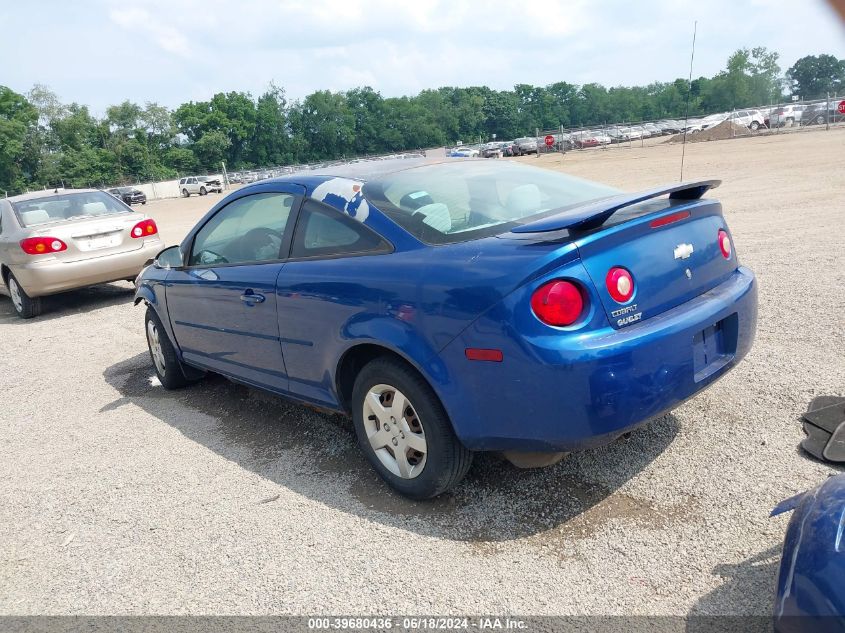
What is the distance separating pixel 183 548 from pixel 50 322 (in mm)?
6626

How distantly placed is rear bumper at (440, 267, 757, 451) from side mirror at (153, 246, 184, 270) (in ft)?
8.89

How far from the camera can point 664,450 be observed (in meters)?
3.46

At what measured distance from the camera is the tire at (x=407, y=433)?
2980mm

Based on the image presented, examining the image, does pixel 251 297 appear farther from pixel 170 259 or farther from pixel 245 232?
pixel 170 259

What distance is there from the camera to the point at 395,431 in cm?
321

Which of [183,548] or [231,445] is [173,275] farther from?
[183,548]

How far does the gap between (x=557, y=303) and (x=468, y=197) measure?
3.34 feet

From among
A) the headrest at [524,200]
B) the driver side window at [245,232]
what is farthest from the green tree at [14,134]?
the headrest at [524,200]

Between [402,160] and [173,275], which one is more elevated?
[402,160]

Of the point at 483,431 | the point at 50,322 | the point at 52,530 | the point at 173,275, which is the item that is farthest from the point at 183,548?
the point at 50,322

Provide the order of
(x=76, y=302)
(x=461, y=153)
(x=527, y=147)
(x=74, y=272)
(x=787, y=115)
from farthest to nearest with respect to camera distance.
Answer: (x=527, y=147) → (x=787, y=115) → (x=461, y=153) → (x=76, y=302) → (x=74, y=272)

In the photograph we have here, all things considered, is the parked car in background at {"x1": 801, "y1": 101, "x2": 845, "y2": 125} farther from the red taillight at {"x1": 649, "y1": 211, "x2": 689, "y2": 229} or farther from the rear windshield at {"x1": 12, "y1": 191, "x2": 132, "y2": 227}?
the red taillight at {"x1": 649, "y1": 211, "x2": 689, "y2": 229}

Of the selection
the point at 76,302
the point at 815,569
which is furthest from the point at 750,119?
the point at 815,569

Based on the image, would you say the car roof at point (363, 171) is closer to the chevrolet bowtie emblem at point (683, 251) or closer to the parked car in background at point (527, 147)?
the chevrolet bowtie emblem at point (683, 251)
